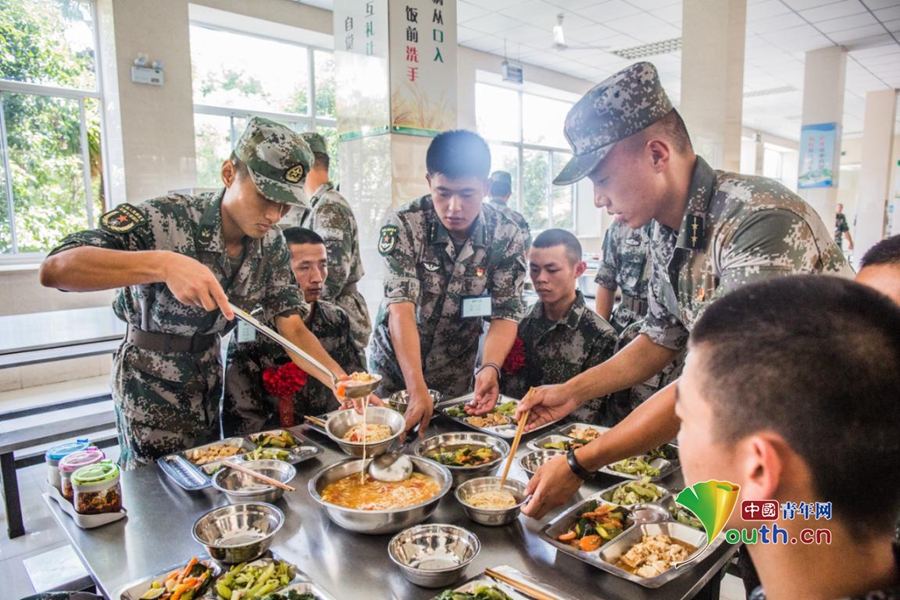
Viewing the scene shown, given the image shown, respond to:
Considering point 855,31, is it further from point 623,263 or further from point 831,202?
point 623,263

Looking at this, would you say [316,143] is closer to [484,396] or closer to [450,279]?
[450,279]

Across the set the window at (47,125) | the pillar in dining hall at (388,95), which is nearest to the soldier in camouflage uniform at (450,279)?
the pillar in dining hall at (388,95)

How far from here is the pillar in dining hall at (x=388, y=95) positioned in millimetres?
3963

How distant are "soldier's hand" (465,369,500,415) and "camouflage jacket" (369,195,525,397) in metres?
0.47

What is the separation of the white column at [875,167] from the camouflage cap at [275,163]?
14014 mm

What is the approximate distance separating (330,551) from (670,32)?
905 centimetres

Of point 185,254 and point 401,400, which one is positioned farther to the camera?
point 401,400

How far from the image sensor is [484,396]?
2428 millimetres

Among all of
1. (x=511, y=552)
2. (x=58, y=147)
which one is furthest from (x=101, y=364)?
(x=511, y=552)

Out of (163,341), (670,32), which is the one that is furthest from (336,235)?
(670,32)

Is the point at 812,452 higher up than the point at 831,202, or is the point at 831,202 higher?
the point at 831,202

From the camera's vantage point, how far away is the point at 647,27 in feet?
26.6

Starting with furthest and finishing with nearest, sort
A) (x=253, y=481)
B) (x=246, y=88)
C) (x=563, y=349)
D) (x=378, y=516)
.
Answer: (x=246, y=88) < (x=563, y=349) < (x=253, y=481) < (x=378, y=516)

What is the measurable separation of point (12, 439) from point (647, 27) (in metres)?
8.67
